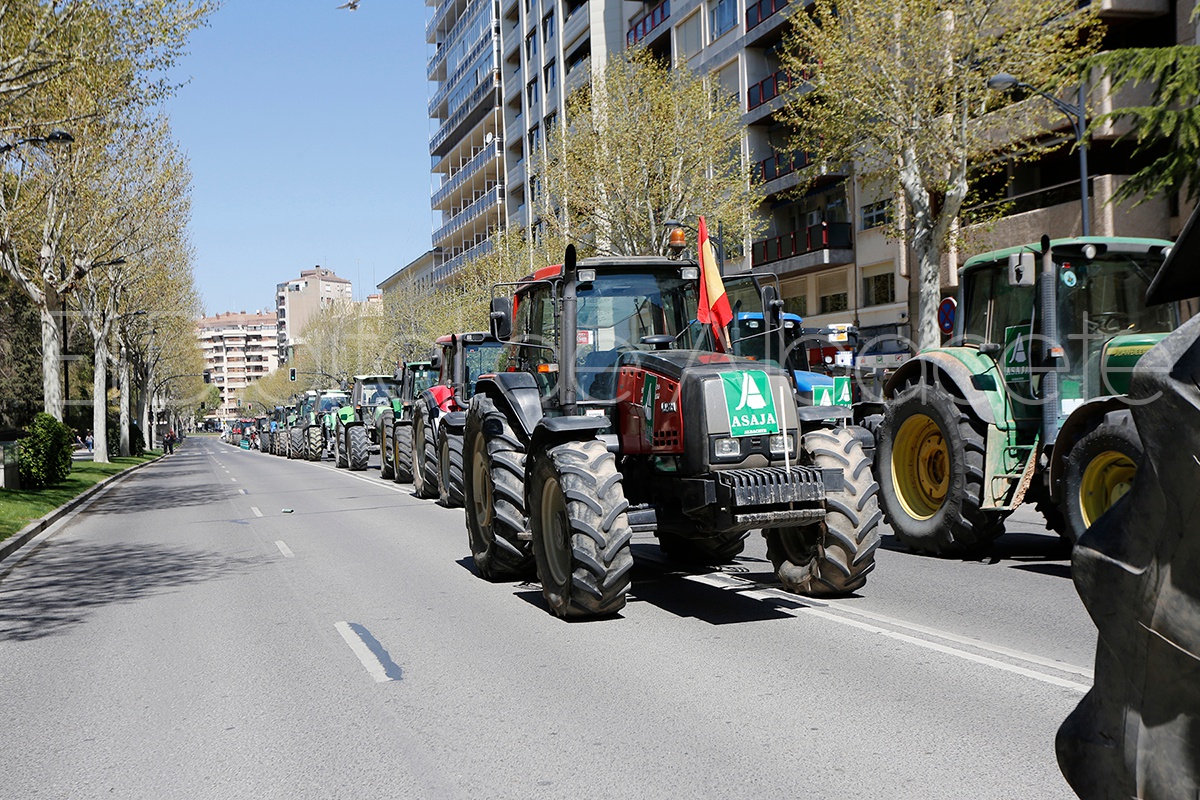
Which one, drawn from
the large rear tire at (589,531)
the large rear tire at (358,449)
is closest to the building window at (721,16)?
the large rear tire at (358,449)

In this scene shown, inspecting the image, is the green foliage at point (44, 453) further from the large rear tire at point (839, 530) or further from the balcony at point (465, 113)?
the balcony at point (465, 113)

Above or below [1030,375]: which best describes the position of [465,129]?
above

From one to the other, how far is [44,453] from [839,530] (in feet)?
70.3

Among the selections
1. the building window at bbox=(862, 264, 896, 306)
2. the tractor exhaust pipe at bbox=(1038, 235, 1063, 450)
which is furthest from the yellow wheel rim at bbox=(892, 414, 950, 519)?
the building window at bbox=(862, 264, 896, 306)

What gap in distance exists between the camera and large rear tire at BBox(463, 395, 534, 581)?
355 inches

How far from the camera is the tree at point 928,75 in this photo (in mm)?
21578

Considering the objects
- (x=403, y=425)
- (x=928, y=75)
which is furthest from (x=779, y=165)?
(x=403, y=425)

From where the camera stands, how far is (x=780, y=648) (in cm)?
668

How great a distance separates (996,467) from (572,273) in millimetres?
4226

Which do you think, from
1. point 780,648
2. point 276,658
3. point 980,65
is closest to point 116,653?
point 276,658

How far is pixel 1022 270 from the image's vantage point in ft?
29.3

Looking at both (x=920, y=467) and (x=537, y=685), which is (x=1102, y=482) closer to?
(x=920, y=467)

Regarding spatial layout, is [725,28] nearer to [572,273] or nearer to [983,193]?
[983,193]

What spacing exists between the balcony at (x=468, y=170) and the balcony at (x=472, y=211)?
1.85 meters
